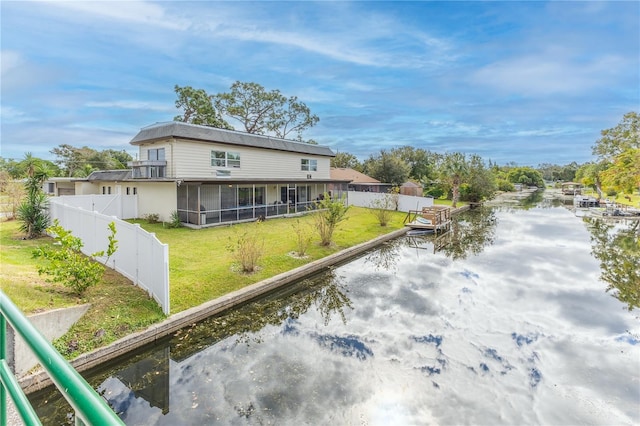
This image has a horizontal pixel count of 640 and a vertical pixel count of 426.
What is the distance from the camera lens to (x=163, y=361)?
6.46 m

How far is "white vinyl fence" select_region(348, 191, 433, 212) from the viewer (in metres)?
29.7

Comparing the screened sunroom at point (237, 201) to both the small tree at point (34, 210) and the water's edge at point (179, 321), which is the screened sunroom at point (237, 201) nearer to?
the small tree at point (34, 210)

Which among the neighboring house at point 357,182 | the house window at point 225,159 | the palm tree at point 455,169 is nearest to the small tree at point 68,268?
the house window at point 225,159

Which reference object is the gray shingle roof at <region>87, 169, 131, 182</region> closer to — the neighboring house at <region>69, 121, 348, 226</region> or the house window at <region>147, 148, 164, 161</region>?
the neighboring house at <region>69, 121, 348, 226</region>

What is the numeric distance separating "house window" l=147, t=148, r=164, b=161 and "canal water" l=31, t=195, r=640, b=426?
14197 millimetres

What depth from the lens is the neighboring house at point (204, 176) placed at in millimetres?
19453

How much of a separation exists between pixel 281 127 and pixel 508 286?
120 feet

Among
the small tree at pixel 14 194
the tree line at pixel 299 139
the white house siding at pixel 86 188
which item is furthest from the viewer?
the tree line at pixel 299 139

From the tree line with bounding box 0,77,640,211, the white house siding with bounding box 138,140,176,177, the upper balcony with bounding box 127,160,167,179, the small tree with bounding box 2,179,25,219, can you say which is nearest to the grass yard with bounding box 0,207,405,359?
the small tree with bounding box 2,179,25,219

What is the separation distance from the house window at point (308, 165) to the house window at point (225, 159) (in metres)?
7.22

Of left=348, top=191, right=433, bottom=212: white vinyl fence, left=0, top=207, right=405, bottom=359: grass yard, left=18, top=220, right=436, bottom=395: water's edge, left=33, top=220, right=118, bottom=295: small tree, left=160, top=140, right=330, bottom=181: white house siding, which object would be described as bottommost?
left=18, top=220, right=436, bottom=395: water's edge

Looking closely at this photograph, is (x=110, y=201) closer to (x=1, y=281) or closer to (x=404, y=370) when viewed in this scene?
(x=1, y=281)

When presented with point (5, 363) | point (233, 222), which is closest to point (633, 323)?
point (5, 363)

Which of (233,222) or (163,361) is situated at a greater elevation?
(233,222)
